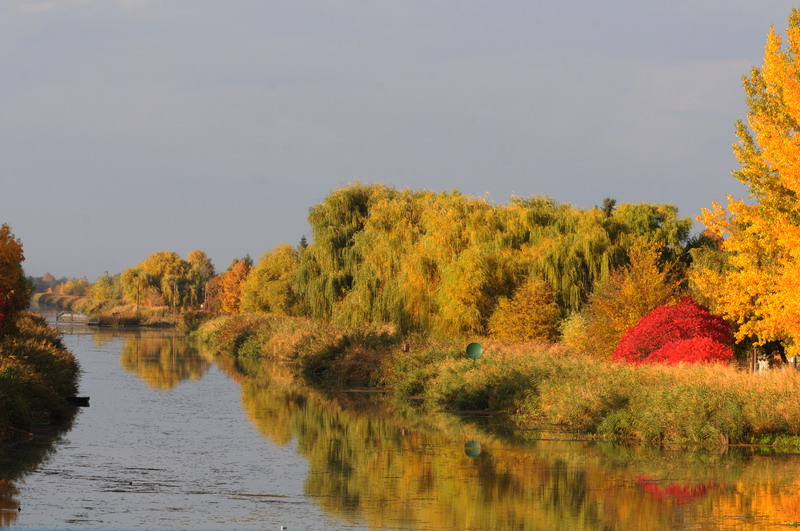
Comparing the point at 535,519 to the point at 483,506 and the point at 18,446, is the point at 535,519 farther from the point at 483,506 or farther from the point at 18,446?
the point at 18,446

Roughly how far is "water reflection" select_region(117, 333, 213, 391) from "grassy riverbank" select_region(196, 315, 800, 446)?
6.18 m

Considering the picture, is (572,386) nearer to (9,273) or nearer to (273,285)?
(9,273)

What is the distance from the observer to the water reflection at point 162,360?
45.5 metres

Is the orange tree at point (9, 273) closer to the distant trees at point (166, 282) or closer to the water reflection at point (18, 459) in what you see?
the water reflection at point (18, 459)

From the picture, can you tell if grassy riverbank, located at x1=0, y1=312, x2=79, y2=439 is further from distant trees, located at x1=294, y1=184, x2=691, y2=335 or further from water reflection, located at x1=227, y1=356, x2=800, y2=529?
distant trees, located at x1=294, y1=184, x2=691, y2=335

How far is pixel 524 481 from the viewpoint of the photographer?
19469 mm

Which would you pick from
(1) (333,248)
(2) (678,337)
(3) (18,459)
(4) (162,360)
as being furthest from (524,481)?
(4) (162,360)

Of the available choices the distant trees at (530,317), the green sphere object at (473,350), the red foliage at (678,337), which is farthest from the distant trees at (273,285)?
the red foliage at (678,337)

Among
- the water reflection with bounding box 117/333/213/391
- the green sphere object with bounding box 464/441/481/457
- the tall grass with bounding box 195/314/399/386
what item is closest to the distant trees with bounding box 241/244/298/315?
the water reflection with bounding box 117/333/213/391

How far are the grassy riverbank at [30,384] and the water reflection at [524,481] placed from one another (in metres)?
5.85

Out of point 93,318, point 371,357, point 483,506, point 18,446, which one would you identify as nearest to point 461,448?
point 483,506

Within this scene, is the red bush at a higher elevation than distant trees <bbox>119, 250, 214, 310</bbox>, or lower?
lower

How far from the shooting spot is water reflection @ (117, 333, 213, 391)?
45.5m

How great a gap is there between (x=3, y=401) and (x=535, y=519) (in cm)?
1287
